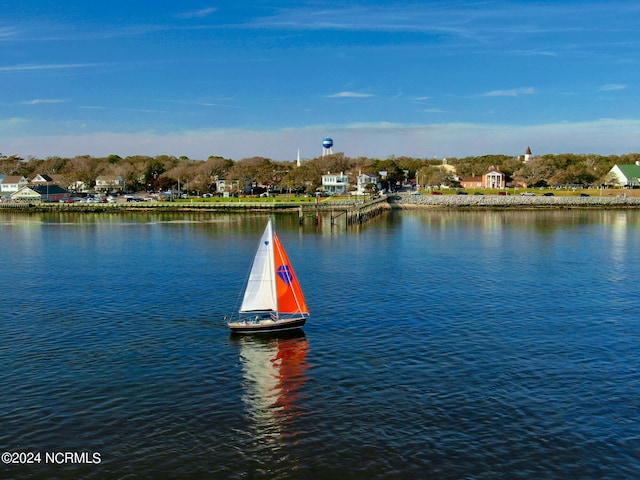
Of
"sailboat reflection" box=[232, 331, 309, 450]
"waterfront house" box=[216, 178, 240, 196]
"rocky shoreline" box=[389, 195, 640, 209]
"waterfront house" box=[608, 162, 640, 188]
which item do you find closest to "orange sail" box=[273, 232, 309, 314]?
"sailboat reflection" box=[232, 331, 309, 450]

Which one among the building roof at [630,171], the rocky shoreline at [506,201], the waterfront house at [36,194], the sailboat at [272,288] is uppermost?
the building roof at [630,171]

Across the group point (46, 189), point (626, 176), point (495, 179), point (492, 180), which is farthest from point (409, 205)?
point (46, 189)

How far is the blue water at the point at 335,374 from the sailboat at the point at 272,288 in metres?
1.65

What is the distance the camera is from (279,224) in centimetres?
11000

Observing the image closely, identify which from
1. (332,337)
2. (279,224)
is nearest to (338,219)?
(279,224)

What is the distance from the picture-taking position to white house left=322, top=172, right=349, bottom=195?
183625 mm

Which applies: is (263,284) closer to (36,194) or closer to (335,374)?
(335,374)

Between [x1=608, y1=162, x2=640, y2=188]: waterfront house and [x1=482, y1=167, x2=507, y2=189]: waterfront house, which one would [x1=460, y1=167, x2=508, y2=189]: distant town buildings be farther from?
[x1=608, y1=162, x2=640, y2=188]: waterfront house

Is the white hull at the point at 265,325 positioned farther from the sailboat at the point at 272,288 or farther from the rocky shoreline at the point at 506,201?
the rocky shoreline at the point at 506,201

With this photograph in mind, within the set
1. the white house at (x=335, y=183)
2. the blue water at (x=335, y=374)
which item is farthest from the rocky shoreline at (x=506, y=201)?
the blue water at (x=335, y=374)

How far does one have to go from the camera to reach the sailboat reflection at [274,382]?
2392cm

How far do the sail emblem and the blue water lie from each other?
3.36m

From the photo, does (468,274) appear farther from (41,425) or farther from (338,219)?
(338,219)

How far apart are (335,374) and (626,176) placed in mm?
172433
